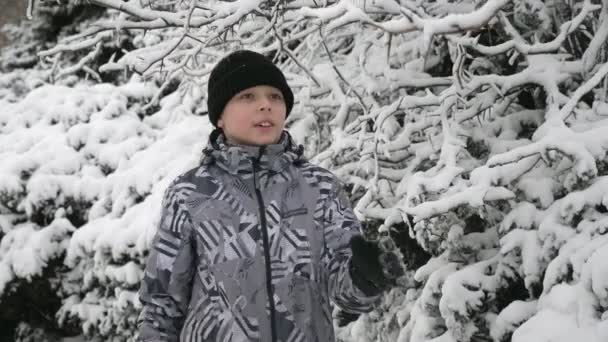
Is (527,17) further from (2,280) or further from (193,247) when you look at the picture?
(2,280)

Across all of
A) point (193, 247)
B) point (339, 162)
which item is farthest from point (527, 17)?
point (193, 247)

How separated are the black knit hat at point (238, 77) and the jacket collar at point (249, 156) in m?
0.14

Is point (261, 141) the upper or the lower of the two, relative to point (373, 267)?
upper

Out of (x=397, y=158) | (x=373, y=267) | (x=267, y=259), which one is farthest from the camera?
(x=397, y=158)

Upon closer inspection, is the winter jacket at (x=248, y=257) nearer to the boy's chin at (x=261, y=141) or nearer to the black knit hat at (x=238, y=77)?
the boy's chin at (x=261, y=141)

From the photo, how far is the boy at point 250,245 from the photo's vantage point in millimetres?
1685

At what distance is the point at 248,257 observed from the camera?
170 cm

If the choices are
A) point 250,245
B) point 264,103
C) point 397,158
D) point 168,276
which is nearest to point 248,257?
point 250,245

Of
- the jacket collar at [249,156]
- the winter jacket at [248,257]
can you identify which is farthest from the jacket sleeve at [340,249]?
the jacket collar at [249,156]

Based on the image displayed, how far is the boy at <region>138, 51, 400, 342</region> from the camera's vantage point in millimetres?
1685

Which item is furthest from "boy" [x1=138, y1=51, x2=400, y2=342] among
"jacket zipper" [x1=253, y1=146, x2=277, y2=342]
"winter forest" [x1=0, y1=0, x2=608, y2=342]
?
"winter forest" [x1=0, y1=0, x2=608, y2=342]

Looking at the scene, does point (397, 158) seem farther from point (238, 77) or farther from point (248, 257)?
point (248, 257)

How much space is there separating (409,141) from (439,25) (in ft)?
3.67

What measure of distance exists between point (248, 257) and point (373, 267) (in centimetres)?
39
